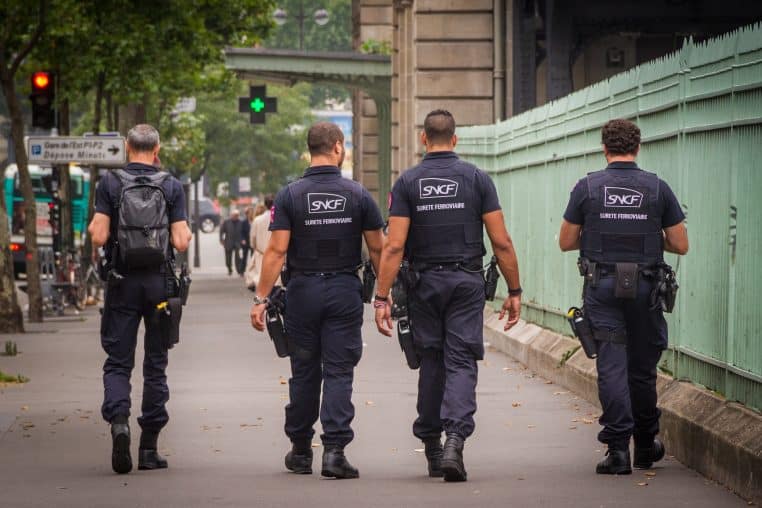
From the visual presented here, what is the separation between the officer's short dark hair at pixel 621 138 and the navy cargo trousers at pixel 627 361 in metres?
0.65

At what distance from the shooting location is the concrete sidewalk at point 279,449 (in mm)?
8578

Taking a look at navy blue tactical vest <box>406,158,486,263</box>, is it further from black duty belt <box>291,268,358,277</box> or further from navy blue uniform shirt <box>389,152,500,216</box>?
black duty belt <box>291,268,358,277</box>

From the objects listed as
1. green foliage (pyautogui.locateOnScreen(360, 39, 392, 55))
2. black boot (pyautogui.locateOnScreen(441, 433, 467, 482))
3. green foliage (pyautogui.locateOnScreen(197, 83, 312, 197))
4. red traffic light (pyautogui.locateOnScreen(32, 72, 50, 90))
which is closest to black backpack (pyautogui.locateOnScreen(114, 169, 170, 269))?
black boot (pyautogui.locateOnScreen(441, 433, 467, 482))

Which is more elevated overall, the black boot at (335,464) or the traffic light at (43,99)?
the traffic light at (43,99)

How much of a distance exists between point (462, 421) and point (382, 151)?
35291mm

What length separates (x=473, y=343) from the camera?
29.8ft

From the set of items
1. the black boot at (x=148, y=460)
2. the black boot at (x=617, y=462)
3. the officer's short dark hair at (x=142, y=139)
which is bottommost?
the black boot at (x=148, y=460)

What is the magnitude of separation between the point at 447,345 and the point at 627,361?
929 mm

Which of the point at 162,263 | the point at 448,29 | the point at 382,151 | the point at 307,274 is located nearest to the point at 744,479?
the point at 307,274

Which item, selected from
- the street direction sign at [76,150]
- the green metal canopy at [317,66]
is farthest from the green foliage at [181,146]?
the street direction sign at [76,150]

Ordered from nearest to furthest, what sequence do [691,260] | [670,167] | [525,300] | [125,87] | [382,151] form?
[691,260]
[670,167]
[525,300]
[125,87]
[382,151]

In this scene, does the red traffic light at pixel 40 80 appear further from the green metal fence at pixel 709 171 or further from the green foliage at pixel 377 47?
the green foliage at pixel 377 47

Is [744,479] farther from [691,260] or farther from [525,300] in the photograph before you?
[525,300]

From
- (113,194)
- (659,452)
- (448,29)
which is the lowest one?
(659,452)
